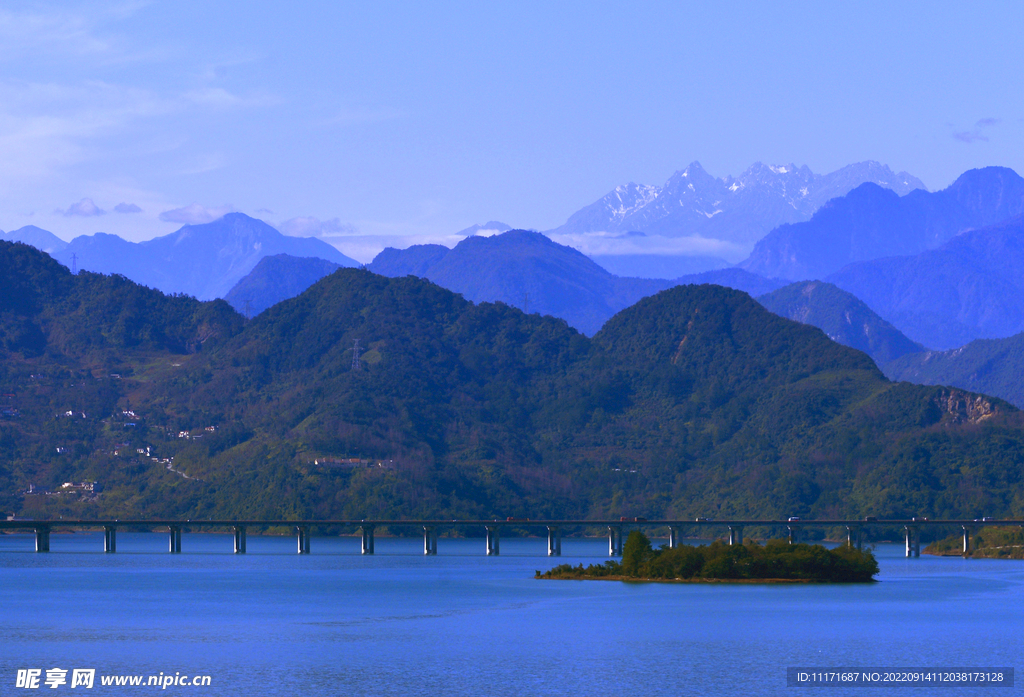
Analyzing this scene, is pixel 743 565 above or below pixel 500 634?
below

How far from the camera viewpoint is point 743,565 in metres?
164

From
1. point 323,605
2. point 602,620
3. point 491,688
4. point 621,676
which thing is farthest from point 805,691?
point 323,605

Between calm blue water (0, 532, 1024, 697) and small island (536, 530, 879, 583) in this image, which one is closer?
calm blue water (0, 532, 1024, 697)

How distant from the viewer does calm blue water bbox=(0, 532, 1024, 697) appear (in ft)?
292

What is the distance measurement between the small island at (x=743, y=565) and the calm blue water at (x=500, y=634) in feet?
14.2

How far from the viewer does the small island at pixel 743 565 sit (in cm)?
16450

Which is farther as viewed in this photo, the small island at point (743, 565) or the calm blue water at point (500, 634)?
the small island at point (743, 565)

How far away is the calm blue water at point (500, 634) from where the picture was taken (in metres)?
88.9

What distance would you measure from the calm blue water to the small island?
4.33 metres

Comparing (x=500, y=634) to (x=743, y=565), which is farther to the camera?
(x=743, y=565)

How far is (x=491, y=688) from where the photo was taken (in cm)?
8550

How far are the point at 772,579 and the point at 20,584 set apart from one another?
82599 mm

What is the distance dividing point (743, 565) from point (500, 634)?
2298 inches

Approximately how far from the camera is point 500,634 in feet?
368
